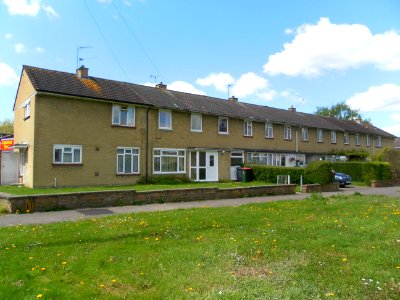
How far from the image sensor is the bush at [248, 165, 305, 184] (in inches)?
969

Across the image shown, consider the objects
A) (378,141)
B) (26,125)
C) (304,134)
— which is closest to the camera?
(26,125)

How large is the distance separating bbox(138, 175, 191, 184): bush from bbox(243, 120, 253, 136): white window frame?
8153 millimetres

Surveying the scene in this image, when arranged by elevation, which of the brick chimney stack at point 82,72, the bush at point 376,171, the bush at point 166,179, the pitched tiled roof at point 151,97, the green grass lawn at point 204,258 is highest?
the brick chimney stack at point 82,72

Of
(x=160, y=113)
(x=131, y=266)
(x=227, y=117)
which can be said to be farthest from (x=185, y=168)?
(x=131, y=266)

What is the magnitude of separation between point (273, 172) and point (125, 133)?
10295 millimetres

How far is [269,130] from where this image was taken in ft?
113

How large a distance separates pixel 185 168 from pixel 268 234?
19.0 metres

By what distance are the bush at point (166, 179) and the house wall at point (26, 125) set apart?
6.53 m

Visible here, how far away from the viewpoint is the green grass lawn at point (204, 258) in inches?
194

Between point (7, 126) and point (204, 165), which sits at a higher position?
point (7, 126)

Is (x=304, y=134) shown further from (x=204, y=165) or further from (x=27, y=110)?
(x=27, y=110)

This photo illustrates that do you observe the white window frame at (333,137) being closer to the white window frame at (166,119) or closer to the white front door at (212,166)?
the white front door at (212,166)

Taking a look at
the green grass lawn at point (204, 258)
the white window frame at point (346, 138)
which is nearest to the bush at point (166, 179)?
the green grass lawn at point (204, 258)

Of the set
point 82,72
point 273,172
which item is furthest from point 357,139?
point 82,72
